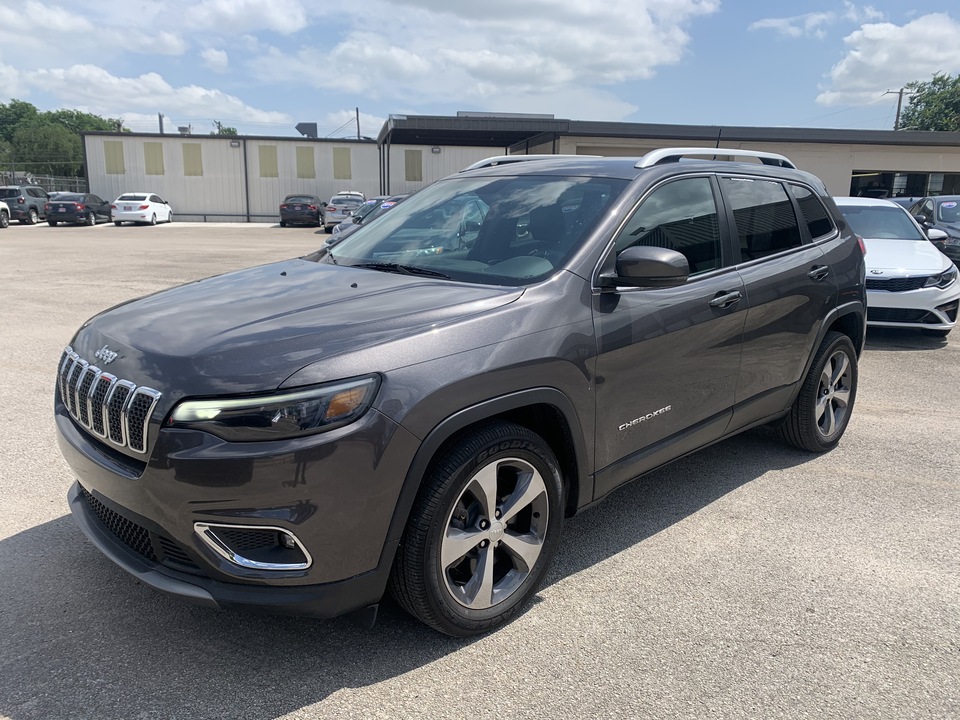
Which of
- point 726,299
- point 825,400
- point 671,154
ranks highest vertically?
point 671,154

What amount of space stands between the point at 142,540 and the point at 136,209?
3688cm

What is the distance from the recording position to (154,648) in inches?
107

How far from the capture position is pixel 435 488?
2.54 m

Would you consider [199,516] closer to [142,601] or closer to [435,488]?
[435,488]

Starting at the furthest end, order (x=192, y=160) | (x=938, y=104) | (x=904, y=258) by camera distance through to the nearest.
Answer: (x=938, y=104), (x=192, y=160), (x=904, y=258)

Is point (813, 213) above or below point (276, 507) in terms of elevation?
above

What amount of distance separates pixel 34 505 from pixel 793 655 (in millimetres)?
3741

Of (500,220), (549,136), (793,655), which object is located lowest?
(793,655)

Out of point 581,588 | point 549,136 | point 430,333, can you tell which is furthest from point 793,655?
point 549,136

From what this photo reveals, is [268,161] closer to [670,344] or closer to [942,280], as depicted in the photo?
[942,280]

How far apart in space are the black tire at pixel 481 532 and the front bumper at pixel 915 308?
680 centimetres

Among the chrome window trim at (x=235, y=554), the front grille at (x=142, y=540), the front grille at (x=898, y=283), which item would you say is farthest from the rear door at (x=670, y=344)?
the front grille at (x=898, y=283)

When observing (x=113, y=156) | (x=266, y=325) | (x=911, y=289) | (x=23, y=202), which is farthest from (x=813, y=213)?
(x=113, y=156)

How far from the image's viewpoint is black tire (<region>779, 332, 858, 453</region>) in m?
4.66
